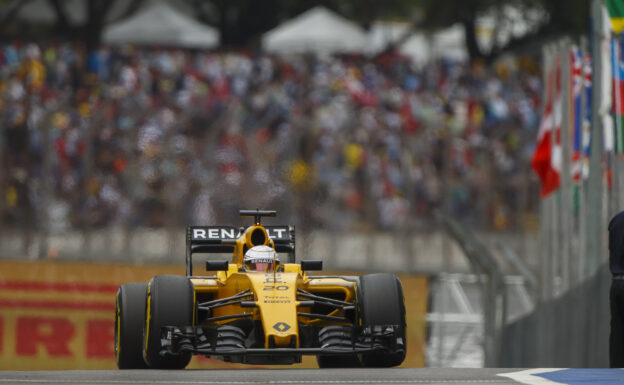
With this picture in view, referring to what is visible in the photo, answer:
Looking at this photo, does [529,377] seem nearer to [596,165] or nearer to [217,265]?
[217,265]

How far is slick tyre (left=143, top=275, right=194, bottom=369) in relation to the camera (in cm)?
883

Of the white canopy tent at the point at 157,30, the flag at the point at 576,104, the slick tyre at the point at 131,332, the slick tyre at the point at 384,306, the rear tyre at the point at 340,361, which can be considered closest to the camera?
the slick tyre at the point at 384,306

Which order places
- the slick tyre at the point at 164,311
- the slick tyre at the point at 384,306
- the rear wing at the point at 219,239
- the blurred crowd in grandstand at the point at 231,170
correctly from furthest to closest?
the blurred crowd in grandstand at the point at 231,170 → the rear wing at the point at 219,239 → the slick tyre at the point at 384,306 → the slick tyre at the point at 164,311

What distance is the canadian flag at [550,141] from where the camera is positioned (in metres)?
14.4

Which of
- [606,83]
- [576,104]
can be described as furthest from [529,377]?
[576,104]

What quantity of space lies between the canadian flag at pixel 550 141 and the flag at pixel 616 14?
2.32 m

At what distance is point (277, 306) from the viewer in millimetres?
8906

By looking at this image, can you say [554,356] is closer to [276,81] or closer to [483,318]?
[483,318]

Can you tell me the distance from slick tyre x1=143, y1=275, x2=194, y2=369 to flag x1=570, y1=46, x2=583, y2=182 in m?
5.55

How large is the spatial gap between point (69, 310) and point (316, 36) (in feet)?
34.1

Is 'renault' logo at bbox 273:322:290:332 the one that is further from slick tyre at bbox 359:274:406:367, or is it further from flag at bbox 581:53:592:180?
flag at bbox 581:53:592:180

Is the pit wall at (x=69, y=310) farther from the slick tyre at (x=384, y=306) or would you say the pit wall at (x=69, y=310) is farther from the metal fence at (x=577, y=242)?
the slick tyre at (x=384, y=306)

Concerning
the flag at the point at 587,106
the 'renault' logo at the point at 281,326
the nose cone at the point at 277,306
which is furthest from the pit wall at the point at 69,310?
the 'renault' logo at the point at 281,326

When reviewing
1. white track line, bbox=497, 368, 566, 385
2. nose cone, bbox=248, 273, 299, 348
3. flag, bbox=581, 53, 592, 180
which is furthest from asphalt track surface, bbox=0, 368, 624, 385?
flag, bbox=581, 53, 592, 180
